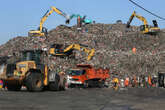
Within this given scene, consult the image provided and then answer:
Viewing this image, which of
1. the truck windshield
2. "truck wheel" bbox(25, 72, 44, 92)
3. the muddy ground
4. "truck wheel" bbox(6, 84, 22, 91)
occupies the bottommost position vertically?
the muddy ground

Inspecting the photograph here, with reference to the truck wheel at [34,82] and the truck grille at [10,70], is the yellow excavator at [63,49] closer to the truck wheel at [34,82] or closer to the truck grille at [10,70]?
the truck wheel at [34,82]

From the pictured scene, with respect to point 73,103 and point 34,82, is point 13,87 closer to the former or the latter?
point 34,82

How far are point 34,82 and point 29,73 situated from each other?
678 millimetres

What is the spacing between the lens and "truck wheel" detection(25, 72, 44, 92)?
19200mm

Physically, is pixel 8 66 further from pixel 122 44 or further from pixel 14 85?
pixel 122 44

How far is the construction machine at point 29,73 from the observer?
1934 centimetres

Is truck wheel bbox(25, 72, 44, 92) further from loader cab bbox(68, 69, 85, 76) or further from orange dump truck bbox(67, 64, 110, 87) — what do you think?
loader cab bbox(68, 69, 85, 76)

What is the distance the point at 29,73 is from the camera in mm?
19578

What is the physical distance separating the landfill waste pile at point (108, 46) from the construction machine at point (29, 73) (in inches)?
941

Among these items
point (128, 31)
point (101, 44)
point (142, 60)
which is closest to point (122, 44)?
point (101, 44)

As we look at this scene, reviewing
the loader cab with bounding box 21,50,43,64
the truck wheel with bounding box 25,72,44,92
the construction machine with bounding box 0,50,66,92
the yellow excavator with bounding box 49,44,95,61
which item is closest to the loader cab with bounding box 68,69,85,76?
the construction machine with bounding box 0,50,66,92

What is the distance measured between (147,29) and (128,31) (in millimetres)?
20856

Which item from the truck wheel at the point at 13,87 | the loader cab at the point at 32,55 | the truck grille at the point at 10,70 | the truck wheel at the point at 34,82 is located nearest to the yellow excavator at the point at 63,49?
the truck wheel at the point at 13,87

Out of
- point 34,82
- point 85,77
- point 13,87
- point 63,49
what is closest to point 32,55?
point 34,82
